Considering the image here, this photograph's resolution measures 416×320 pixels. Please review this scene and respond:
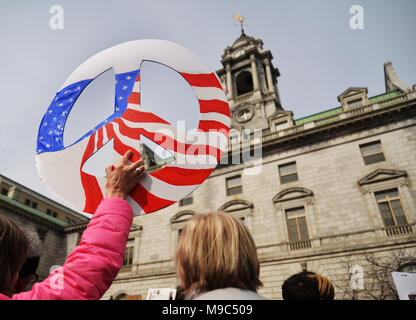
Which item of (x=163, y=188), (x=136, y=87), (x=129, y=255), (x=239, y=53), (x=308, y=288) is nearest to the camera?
(x=163, y=188)

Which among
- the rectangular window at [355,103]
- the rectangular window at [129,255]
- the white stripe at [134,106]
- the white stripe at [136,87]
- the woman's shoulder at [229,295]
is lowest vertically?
the woman's shoulder at [229,295]

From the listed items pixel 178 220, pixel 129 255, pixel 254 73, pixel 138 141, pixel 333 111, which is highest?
pixel 254 73

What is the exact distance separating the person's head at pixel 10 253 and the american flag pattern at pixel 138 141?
74 cm

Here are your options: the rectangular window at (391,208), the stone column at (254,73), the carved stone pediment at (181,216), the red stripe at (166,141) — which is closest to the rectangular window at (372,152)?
the rectangular window at (391,208)

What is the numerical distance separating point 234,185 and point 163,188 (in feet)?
68.3

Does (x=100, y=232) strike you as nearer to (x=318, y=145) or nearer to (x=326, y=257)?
(x=326, y=257)

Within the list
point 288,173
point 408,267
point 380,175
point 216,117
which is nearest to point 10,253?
point 216,117

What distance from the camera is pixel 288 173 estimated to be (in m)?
21.3

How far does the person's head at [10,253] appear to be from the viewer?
50.1 inches

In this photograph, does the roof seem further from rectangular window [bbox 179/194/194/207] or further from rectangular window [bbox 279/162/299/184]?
rectangular window [bbox 179/194/194/207]

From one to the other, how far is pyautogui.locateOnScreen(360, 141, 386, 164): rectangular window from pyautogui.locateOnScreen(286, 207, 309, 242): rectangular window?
18.5 ft

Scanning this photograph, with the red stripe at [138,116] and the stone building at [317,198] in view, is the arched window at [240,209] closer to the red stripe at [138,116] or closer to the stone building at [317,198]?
the stone building at [317,198]

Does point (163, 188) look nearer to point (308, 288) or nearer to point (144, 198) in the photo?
point (144, 198)
